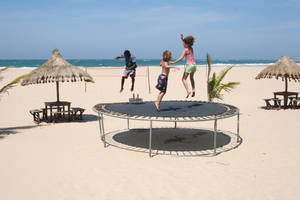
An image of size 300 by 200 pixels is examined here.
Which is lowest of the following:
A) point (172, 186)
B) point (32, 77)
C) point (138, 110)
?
point (172, 186)

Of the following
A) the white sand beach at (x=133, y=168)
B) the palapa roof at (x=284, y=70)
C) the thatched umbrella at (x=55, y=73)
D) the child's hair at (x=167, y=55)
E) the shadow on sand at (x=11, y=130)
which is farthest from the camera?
the palapa roof at (x=284, y=70)

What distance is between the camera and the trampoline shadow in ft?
22.2

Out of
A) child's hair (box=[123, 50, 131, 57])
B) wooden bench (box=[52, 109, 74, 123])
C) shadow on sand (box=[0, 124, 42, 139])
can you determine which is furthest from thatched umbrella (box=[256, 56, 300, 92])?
shadow on sand (box=[0, 124, 42, 139])

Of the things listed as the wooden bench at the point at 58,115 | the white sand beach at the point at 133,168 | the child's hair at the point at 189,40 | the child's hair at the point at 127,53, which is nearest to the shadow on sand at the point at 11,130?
the white sand beach at the point at 133,168

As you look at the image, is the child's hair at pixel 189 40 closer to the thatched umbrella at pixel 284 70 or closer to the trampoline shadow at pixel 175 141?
the trampoline shadow at pixel 175 141

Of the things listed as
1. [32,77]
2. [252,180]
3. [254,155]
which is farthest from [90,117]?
[252,180]

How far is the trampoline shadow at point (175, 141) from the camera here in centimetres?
676

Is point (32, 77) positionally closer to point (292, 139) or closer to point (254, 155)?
point (254, 155)

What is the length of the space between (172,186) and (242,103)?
10.4 meters

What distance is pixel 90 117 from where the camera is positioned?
10938 mm

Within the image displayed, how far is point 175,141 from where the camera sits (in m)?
7.62

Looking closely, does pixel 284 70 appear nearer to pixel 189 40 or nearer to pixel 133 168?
pixel 189 40

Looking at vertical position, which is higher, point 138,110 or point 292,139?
point 138,110

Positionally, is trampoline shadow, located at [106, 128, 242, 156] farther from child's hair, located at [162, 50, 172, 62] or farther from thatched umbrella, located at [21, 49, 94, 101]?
thatched umbrella, located at [21, 49, 94, 101]
